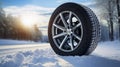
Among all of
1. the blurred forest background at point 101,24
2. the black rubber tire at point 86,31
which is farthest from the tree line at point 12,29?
the black rubber tire at point 86,31

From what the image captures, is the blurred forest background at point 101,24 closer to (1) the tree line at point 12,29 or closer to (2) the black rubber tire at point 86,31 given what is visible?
(1) the tree line at point 12,29

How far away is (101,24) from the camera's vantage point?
55.3 metres

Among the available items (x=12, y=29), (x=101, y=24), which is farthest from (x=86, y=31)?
(x=12, y=29)

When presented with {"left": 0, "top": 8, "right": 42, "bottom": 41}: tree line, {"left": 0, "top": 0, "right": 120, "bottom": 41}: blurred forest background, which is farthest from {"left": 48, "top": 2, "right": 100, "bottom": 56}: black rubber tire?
{"left": 0, "top": 8, "right": 42, "bottom": 41}: tree line

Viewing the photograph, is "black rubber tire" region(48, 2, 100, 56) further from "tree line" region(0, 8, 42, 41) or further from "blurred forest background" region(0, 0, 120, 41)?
"tree line" region(0, 8, 42, 41)

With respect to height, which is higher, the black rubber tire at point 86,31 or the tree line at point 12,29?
the black rubber tire at point 86,31

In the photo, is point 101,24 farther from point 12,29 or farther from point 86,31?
point 86,31

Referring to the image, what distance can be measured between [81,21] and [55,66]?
2244 mm

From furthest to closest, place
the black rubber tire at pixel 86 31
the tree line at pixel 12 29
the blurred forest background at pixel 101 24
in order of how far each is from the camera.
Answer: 1. the tree line at pixel 12 29
2. the blurred forest background at pixel 101 24
3. the black rubber tire at pixel 86 31

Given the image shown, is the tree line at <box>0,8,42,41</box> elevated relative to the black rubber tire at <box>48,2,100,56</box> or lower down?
lower down

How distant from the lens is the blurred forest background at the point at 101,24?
33.7m

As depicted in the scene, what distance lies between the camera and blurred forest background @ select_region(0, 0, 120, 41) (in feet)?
110

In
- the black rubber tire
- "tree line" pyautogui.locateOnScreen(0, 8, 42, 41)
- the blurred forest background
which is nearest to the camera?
the black rubber tire

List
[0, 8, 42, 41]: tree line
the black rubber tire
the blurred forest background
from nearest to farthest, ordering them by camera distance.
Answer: the black rubber tire → the blurred forest background → [0, 8, 42, 41]: tree line
